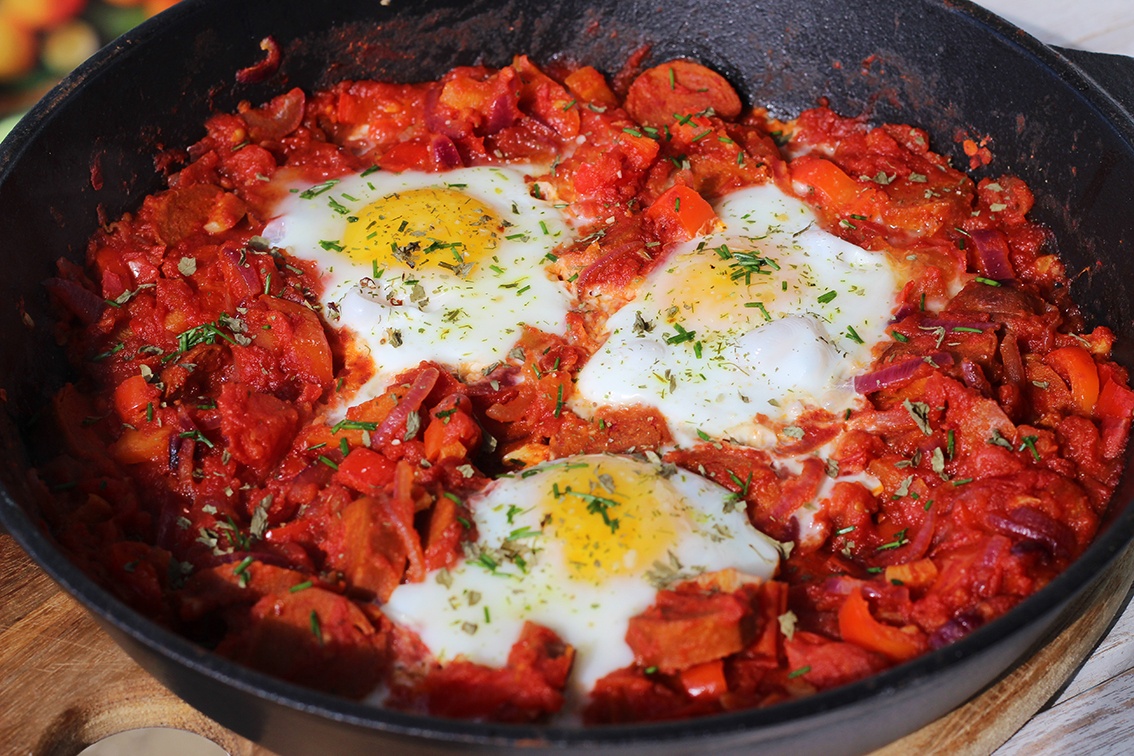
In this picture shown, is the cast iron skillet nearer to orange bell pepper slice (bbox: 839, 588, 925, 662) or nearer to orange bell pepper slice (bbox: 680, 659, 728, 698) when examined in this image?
orange bell pepper slice (bbox: 839, 588, 925, 662)

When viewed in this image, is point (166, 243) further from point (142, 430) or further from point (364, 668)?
point (364, 668)

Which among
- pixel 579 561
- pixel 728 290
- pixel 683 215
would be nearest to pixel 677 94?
pixel 683 215

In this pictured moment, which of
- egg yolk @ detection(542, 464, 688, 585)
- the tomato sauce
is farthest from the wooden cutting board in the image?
egg yolk @ detection(542, 464, 688, 585)

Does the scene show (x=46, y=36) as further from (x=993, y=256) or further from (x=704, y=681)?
(x=704, y=681)

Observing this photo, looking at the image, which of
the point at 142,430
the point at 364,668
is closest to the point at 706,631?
the point at 364,668

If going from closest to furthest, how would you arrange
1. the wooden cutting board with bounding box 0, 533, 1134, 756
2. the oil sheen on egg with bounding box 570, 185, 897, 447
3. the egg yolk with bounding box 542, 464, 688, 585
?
the egg yolk with bounding box 542, 464, 688, 585, the wooden cutting board with bounding box 0, 533, 1134, 756, the oil sheen on egg with bounding box 570, 185, 897, 447

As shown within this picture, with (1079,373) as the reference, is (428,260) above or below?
above

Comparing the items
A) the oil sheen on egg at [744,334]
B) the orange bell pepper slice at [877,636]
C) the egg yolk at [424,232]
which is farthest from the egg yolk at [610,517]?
the egg yolk at [424,232]

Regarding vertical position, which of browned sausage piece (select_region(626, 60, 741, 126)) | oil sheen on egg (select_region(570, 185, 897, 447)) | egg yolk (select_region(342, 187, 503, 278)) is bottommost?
oil sheen on egg (select_region(570, 185, 897, 447))
